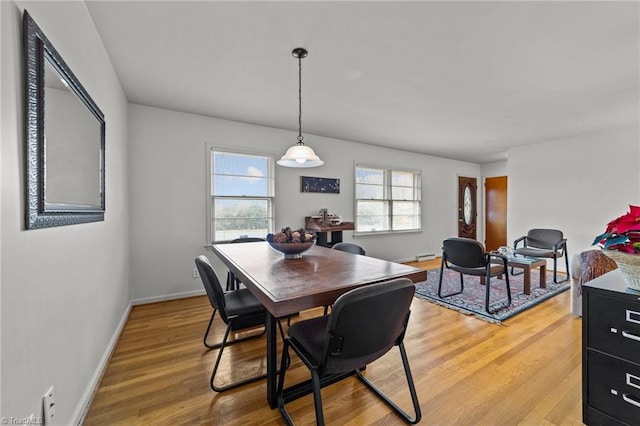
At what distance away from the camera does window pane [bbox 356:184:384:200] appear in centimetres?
525

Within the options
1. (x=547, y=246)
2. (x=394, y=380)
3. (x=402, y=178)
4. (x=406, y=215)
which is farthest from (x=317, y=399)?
(x=402, y=178)

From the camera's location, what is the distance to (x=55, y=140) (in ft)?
4.00

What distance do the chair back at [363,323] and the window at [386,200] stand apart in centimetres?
385

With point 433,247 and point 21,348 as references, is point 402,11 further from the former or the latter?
point 433,247

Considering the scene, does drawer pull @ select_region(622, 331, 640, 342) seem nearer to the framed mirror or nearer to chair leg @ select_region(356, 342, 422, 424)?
chair leg @ select_region(356, 342, 422, 424)

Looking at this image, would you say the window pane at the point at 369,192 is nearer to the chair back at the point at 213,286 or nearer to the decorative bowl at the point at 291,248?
the decorative bowl at the point at 291,248

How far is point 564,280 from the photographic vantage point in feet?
13.9

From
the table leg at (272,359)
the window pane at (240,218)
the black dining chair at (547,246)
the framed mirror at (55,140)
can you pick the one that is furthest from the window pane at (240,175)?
the black dining chair at (547,246)

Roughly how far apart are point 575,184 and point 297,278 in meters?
5.84

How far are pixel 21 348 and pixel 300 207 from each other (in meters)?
Result: 3.61

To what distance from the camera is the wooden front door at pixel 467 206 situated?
6.81 m

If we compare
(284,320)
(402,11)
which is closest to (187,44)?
(402,11)

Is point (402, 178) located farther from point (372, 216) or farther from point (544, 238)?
point (544, 238)

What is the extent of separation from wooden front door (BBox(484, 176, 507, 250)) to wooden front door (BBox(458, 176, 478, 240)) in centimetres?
30
